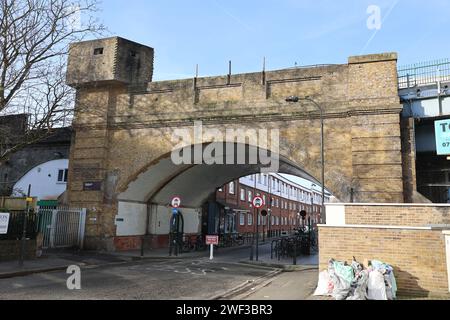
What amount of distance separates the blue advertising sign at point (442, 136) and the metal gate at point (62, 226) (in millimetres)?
16645

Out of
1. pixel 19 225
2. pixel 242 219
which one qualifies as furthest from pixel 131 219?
pixel 242 219

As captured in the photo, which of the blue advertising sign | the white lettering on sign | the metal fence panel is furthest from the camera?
the metal fence panel

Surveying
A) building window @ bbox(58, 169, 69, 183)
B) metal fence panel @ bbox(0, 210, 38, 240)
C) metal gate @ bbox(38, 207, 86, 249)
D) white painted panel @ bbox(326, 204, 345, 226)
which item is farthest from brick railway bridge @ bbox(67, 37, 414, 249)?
white painted panel @ bbox(326, 204, 345, 226)

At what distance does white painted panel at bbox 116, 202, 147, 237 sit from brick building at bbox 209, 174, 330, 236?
6.76 metres

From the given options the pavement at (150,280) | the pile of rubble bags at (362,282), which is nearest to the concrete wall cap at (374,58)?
the pavement at (150,280)

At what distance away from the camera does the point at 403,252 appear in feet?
32.3

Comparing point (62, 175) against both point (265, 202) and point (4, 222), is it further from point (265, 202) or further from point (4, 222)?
point (265, 202)

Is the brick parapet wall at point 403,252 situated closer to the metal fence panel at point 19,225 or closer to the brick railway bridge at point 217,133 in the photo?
the brick railway bridge at point 217,133

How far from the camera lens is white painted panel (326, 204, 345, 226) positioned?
11109 mm

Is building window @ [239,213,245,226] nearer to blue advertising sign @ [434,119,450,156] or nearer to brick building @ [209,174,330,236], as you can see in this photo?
brick building @ [209,174,330,236]

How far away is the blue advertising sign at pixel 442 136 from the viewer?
Result: 50.8 feet

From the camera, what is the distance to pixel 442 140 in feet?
51.5
